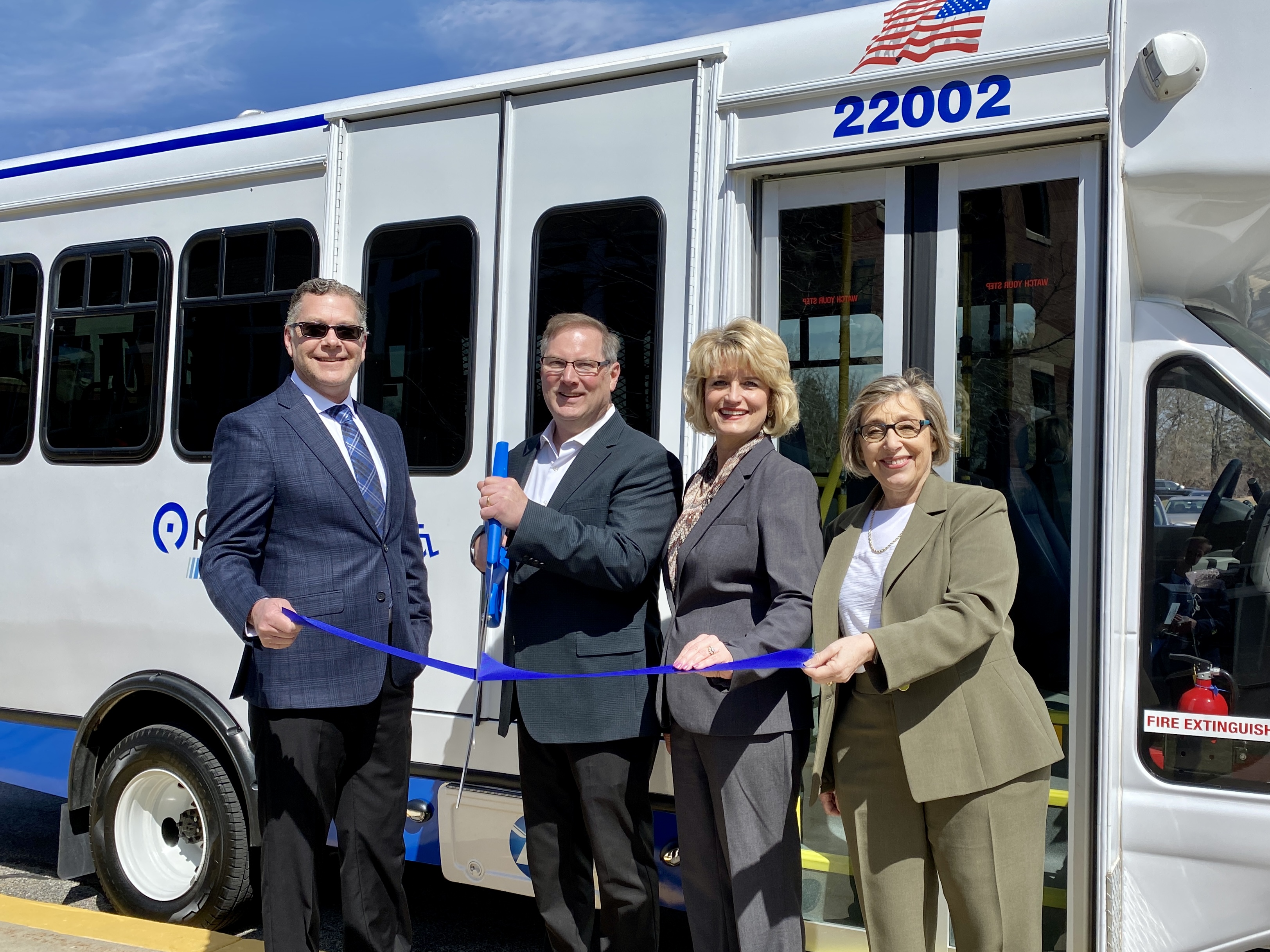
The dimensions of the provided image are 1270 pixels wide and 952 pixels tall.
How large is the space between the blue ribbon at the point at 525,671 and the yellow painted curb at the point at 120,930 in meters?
1.40

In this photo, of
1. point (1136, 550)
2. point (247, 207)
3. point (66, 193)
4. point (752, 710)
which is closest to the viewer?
point (752, 710)

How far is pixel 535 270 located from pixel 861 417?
1.43 m

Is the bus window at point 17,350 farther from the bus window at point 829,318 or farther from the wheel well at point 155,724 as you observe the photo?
the bus window at point 829,318

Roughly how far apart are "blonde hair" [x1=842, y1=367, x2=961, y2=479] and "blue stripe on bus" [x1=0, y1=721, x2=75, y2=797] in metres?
3.46

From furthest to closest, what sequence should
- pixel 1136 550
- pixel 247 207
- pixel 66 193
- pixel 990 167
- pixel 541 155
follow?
pixel 66 193 → pixel 247 207 → pixel 541 155 → pixel 990 167 → pixel 1136 550

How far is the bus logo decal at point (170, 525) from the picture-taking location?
419cm

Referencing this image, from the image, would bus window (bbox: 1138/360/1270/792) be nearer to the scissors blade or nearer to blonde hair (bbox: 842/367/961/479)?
blonde hair (bbox: 842/367/961/479)

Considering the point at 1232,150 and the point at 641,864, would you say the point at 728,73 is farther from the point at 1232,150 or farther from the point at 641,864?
the point at 641,864

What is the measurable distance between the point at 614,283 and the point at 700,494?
990 millimetres

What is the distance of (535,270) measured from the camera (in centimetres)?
363

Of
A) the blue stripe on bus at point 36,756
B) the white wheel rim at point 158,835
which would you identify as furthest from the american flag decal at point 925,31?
the blue stripe on bus at point 36,756

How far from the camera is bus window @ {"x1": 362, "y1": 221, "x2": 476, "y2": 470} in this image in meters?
3.74

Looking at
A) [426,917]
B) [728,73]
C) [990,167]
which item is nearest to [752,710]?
[990,167]

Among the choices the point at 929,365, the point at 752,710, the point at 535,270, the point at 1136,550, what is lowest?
the point at 752,710
